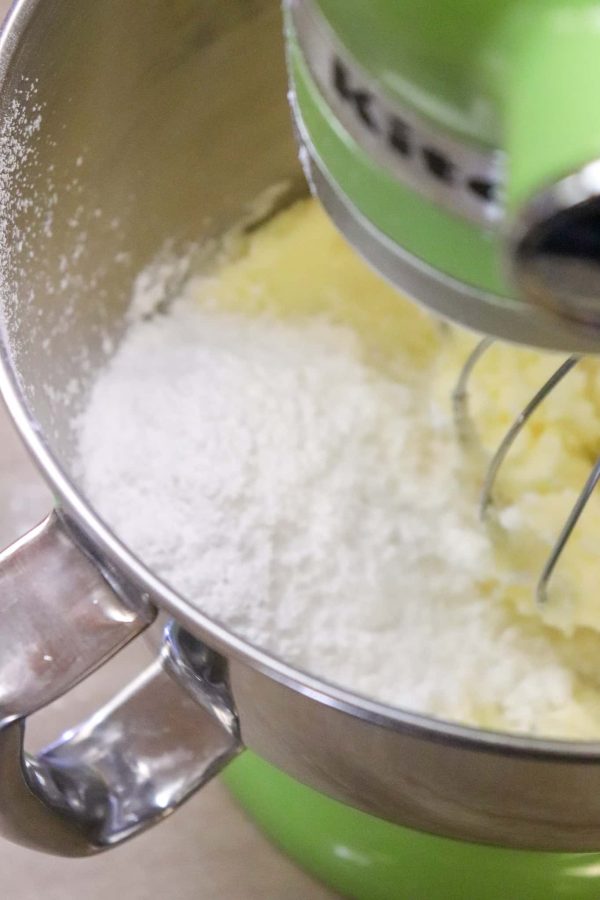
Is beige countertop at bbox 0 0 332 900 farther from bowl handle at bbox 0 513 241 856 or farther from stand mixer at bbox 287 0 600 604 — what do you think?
stand mixer at bbox 287 0 600 604

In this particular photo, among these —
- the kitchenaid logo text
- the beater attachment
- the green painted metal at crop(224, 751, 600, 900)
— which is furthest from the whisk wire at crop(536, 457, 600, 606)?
the kitchenaid logo text

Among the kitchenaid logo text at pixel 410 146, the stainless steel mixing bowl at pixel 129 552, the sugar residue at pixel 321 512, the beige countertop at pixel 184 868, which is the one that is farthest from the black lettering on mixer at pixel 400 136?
the beige countertop at pixel 184 868

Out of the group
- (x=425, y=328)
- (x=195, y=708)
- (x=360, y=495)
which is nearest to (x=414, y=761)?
(x=195, y=708)

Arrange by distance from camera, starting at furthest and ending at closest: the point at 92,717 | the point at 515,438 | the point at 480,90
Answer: the point at 515,438, the point at 92,717, the point at 480,90

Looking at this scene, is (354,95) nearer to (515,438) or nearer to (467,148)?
(467,148)

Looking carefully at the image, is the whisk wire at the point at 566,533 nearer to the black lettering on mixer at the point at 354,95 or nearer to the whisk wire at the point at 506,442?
the whisk wire at the point at 506,442

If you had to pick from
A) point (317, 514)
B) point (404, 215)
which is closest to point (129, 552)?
point (404, 215)
